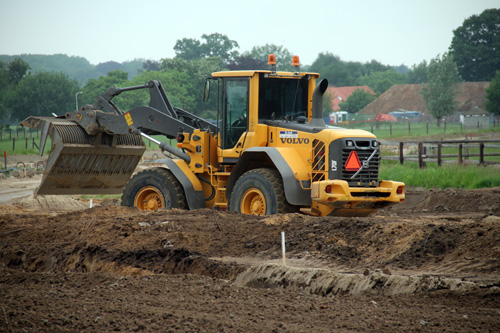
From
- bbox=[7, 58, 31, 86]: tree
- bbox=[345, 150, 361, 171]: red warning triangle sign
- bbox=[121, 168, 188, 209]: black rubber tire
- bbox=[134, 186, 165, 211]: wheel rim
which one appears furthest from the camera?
bbox=[7, 58, 31, 86]: tree

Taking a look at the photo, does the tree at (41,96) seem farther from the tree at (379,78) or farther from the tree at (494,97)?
the tree at (379,78)

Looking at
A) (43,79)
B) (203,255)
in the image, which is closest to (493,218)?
(203,255)

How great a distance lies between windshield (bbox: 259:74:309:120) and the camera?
13.0 metres

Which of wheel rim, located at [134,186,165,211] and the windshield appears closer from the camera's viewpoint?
the windshield

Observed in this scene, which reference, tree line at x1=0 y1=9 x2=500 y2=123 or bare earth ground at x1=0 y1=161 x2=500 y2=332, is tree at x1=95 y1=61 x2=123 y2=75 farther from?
bare earth ground at x1=0 y1=161 x2=500 y2=332

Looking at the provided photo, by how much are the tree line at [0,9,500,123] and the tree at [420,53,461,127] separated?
0.11m

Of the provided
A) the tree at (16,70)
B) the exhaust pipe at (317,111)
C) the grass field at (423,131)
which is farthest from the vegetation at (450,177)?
the tree at (16,70)

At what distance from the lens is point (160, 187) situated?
13.9 metres

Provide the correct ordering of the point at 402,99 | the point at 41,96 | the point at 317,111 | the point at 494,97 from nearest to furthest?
the point at 317,111 < the point at 41,96 < the point at 494,97 < the point at 402,99

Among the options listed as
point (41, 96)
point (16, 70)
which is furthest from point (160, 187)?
point (16, 70)

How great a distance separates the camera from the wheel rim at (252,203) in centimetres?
1237

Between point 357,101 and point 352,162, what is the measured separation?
8660 centimetres

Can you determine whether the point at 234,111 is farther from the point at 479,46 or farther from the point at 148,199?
the point at 479,46

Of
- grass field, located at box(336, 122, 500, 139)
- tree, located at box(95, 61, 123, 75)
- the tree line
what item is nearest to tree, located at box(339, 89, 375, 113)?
the tree line
